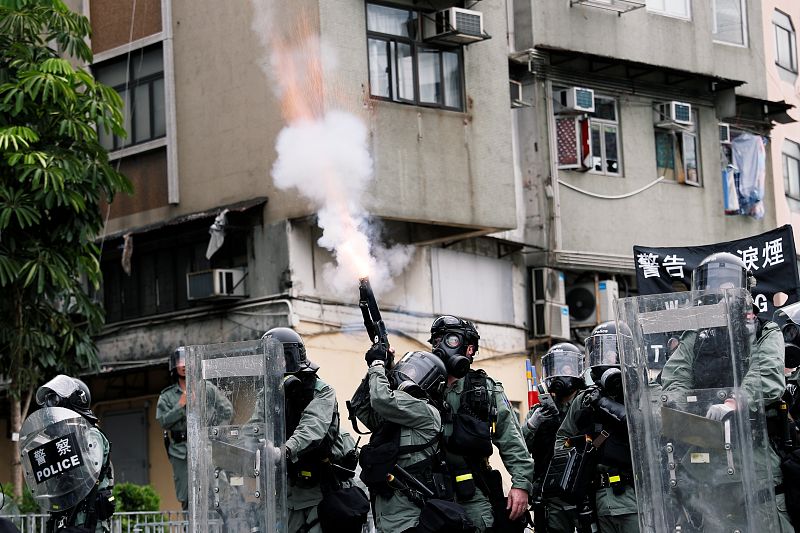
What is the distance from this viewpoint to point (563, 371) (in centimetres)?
1058

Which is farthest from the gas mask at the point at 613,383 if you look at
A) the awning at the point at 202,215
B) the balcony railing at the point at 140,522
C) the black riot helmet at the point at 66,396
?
the awning at the point at 202,215

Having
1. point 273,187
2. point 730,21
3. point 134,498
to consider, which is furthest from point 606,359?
point 730,21

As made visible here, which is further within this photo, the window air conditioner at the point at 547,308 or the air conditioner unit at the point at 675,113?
the air conditioner unit at the point at 675,113

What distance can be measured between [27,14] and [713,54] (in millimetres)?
13351

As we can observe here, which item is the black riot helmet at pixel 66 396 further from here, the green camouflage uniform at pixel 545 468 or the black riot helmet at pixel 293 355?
the green camouflage uniform at pixel 545 468

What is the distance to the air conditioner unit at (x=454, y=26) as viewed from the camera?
19438mm

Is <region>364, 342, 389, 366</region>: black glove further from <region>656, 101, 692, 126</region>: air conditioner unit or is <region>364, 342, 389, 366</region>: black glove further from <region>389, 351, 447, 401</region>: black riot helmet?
<region>656, 101, 692, 126</region>: air conditioner unit

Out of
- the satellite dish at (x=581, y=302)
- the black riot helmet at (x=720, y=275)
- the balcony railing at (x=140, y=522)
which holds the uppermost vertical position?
the satellite dish at (x=581, y=302)

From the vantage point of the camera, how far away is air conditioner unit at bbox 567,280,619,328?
73.0ft

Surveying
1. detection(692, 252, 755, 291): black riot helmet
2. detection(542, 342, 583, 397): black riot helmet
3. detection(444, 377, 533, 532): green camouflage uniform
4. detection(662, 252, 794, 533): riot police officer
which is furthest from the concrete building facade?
detection(662, 252, 794, 533): riot police officer

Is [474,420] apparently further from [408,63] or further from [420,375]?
[408,63]

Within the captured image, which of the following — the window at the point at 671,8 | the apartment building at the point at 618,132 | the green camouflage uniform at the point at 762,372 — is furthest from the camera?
the window at the point at 671,8

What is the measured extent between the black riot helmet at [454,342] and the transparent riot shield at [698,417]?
1.86 meters

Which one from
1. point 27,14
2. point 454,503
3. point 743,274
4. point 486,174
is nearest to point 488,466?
point 454,503
